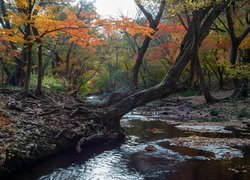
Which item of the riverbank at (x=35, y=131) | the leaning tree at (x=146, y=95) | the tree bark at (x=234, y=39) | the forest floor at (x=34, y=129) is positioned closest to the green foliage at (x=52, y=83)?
the forest floor at (x=34, y=129)

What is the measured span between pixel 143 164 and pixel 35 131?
171 inches

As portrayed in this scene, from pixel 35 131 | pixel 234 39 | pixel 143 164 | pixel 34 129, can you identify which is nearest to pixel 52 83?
pixel 34 129

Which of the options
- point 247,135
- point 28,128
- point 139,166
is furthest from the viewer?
point 247,135

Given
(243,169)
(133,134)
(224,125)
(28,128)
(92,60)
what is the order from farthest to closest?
(92,60) < (224,125) < (133,134) < (28,128) < (243,169)

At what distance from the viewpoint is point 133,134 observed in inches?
648

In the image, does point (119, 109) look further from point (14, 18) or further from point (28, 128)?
point (14, 18)

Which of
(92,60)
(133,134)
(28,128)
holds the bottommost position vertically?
(133,134)

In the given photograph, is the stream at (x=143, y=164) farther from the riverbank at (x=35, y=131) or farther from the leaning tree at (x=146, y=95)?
the leaning tree at (x=146, y=95)

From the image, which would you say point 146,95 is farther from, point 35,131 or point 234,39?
point 234,39

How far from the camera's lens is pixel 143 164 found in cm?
1030

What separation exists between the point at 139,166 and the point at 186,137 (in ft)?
17.9

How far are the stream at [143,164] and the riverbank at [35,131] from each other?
0.43m

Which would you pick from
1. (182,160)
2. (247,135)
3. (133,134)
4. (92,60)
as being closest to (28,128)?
(182,160)

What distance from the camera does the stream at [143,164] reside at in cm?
895
